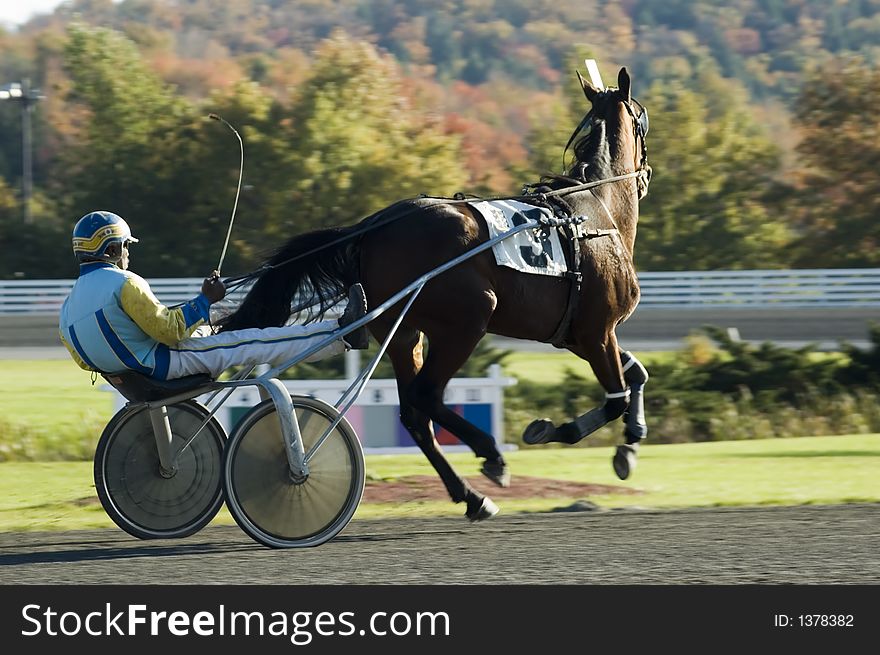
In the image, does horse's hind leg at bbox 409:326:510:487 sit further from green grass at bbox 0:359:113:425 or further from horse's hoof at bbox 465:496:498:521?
green grass at bbox 0:359:113:425

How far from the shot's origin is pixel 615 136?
26.9ft

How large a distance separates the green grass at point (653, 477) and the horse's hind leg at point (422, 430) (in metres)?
0.71

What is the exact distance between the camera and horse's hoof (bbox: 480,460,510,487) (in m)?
6.92

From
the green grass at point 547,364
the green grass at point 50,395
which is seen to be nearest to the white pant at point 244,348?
the green grass at point 50,395

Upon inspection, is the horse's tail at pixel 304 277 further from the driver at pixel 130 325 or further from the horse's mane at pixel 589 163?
the horse's mane at pixel 589 163

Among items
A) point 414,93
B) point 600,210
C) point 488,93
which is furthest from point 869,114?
point 488,93

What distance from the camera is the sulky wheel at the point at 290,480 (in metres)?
6.02

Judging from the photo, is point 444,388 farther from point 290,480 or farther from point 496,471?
point 290,480

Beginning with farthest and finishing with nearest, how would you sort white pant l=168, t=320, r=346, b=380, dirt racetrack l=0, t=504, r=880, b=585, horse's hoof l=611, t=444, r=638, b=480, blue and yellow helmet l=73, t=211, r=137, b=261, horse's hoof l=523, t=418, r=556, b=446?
1. horse's hoof l=611, t=444, r=638, b=480
2. horse's hoof l=523, t=418, r=556, b=446
3. white pant l=168, t=320, r=346, b=380
4. blue and yellow helmet l=73, t=211, r=137, b=261
5. dirt racetrack l=0, t=504, r=880, b=585

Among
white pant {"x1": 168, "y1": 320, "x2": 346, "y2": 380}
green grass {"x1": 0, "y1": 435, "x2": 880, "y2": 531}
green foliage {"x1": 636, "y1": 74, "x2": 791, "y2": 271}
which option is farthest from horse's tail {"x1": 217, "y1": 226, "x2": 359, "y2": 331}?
green foliage {"x1": 636, "y1": 74, "x2": 791, "y2": 271}

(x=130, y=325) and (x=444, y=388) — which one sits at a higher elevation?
(x=130, y=325)

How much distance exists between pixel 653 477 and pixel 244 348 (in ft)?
13.1

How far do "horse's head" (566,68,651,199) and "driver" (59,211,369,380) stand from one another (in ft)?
8.83

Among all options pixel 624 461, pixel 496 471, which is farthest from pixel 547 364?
pixel 496 471
